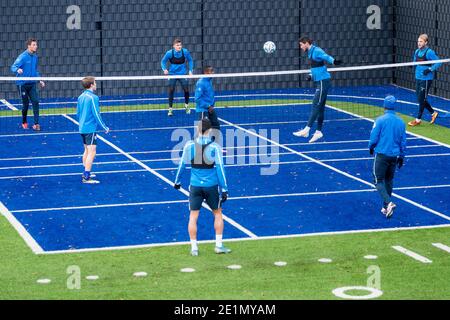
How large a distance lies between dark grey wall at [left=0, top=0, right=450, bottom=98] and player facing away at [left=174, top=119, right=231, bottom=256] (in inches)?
666

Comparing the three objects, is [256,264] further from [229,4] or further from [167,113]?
[229,4]

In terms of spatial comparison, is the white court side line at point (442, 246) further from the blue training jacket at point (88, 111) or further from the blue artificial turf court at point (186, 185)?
the blue training jacket at point (88, 111)

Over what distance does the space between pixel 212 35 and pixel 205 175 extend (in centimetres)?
1877

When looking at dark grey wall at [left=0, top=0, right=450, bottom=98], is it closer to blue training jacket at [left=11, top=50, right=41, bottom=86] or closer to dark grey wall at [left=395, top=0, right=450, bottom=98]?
dark grey wall at [left=395, top=0, right=450, bottom=98]

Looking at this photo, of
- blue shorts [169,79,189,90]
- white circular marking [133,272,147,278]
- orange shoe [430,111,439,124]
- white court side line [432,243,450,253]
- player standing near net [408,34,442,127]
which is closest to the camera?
white circular marking [133,272,147,278]

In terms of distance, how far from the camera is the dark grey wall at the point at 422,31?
1272 inches

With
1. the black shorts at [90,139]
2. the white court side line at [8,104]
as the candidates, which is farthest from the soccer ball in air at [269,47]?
the black shorts at [90,139]

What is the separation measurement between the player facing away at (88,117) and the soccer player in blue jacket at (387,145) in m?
5.73

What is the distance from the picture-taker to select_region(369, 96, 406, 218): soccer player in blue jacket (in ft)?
60.3

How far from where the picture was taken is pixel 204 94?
24047mm

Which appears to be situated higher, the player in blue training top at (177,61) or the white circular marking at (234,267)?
the player in blue training top at (177,61)

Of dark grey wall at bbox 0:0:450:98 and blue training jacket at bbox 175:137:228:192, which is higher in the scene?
dark grey wall at bbox 0:0:450:98

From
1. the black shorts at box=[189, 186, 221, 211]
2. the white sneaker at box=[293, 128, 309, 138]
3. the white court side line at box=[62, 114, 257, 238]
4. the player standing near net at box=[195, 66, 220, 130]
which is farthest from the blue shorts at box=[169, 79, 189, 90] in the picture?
the black shorts at box=[189, 186, 221, 211]
